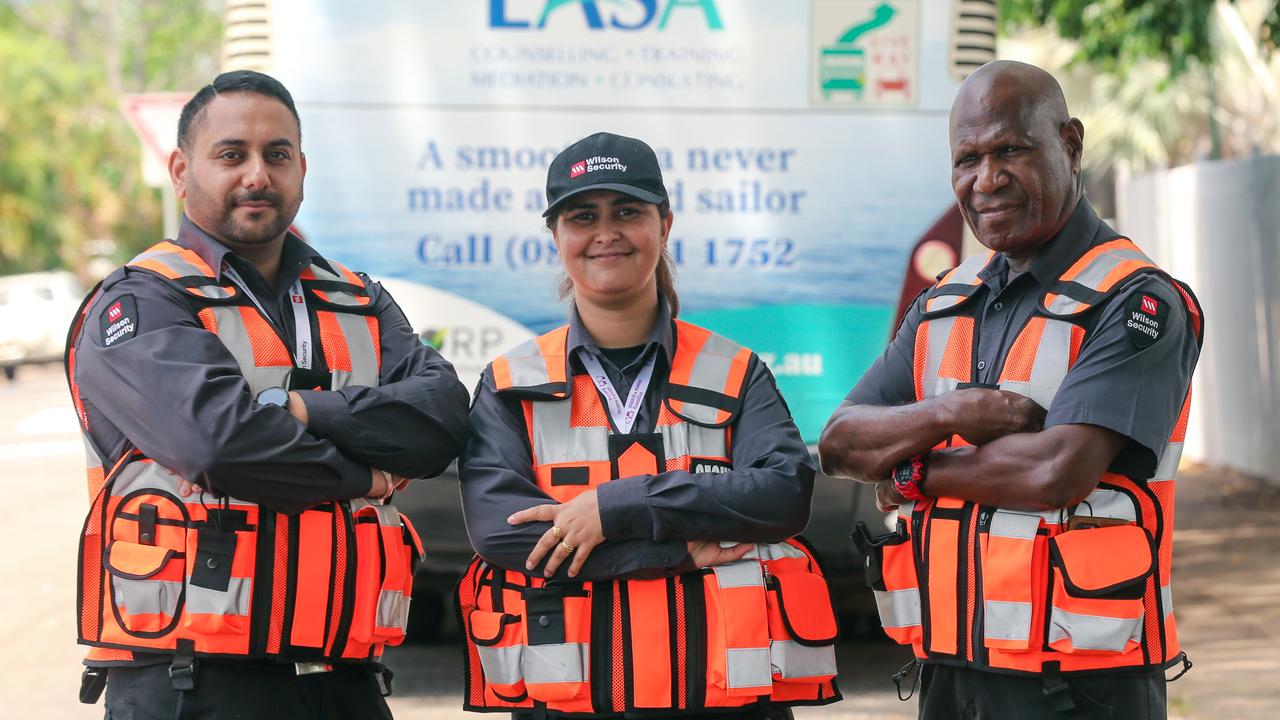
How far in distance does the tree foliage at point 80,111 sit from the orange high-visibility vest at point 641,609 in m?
34.9

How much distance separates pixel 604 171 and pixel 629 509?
802mm

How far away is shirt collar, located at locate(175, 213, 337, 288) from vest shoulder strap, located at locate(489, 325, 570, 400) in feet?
1.71

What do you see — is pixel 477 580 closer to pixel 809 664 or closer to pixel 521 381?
pixel 521 381

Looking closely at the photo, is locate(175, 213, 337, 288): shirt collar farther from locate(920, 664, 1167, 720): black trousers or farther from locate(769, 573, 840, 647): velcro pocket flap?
locate(920, 664, 1167, 720): black trousers

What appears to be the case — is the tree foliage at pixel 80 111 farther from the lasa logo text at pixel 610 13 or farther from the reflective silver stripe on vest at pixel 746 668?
the reflective silver stripe on vest at pixel 746 668

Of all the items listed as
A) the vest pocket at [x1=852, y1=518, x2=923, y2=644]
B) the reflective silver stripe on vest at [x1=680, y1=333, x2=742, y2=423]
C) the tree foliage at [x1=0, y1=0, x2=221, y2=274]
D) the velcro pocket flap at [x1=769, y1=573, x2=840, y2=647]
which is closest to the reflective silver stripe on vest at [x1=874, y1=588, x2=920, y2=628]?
the vest pocket at [x1=852, y1=518, x2=923, y2=644]

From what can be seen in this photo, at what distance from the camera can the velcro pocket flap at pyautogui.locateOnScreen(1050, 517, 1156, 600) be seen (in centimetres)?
311

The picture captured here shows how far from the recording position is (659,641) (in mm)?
3270

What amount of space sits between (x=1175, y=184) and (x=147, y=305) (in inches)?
538

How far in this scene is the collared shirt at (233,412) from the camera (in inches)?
124

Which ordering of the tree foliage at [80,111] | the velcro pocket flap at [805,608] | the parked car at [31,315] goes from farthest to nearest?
the tree foliage at [80,111] → the parked car at [31,315] → the velcro pocket flap at [805,608]

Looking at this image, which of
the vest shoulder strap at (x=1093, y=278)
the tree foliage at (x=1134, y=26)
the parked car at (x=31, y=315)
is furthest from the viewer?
the parked car at (x=31, y=315)

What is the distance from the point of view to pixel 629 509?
10.8 feet

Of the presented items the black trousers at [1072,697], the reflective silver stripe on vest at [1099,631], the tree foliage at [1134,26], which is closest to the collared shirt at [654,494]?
the black trousers at [1072,697]
